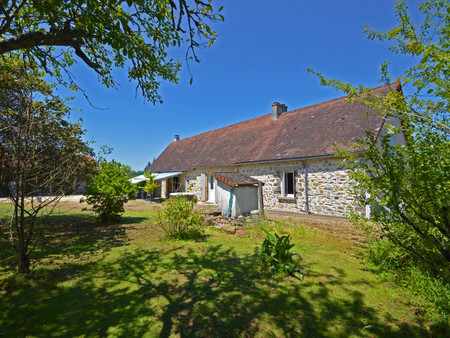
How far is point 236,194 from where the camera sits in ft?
36.6

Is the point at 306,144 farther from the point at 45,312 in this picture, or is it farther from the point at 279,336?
the point at 45,312

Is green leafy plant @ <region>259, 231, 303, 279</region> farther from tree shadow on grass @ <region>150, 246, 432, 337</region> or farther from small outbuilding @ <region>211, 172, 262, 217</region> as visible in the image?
small outbuilding @ <region>211, 172, 262, 217</region>

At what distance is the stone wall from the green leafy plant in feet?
20.5

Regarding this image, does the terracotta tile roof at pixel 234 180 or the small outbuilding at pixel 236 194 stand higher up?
the terracotta tile roof at pixel 234 180

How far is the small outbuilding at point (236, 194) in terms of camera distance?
1111 cm

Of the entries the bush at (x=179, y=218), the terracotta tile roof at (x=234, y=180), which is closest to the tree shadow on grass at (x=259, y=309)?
the bush at (x=179, y=218)

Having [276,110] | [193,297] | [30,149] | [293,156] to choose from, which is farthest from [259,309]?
[276,110]

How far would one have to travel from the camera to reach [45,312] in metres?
3.10

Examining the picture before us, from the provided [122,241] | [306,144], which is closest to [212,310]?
[122,241]

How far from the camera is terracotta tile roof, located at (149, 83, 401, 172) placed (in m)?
12.3

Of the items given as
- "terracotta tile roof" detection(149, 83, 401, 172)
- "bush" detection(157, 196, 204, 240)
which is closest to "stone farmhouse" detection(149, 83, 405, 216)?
"terracotta tile roof" detection(149, 83, 401, 172)

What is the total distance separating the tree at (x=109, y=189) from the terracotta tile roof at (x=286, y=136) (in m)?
8.90

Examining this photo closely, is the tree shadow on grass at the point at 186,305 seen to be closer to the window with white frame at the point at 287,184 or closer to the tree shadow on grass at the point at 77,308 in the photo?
the tree shadow on grass at the point at 77,308

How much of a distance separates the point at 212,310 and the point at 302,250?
3.63m
